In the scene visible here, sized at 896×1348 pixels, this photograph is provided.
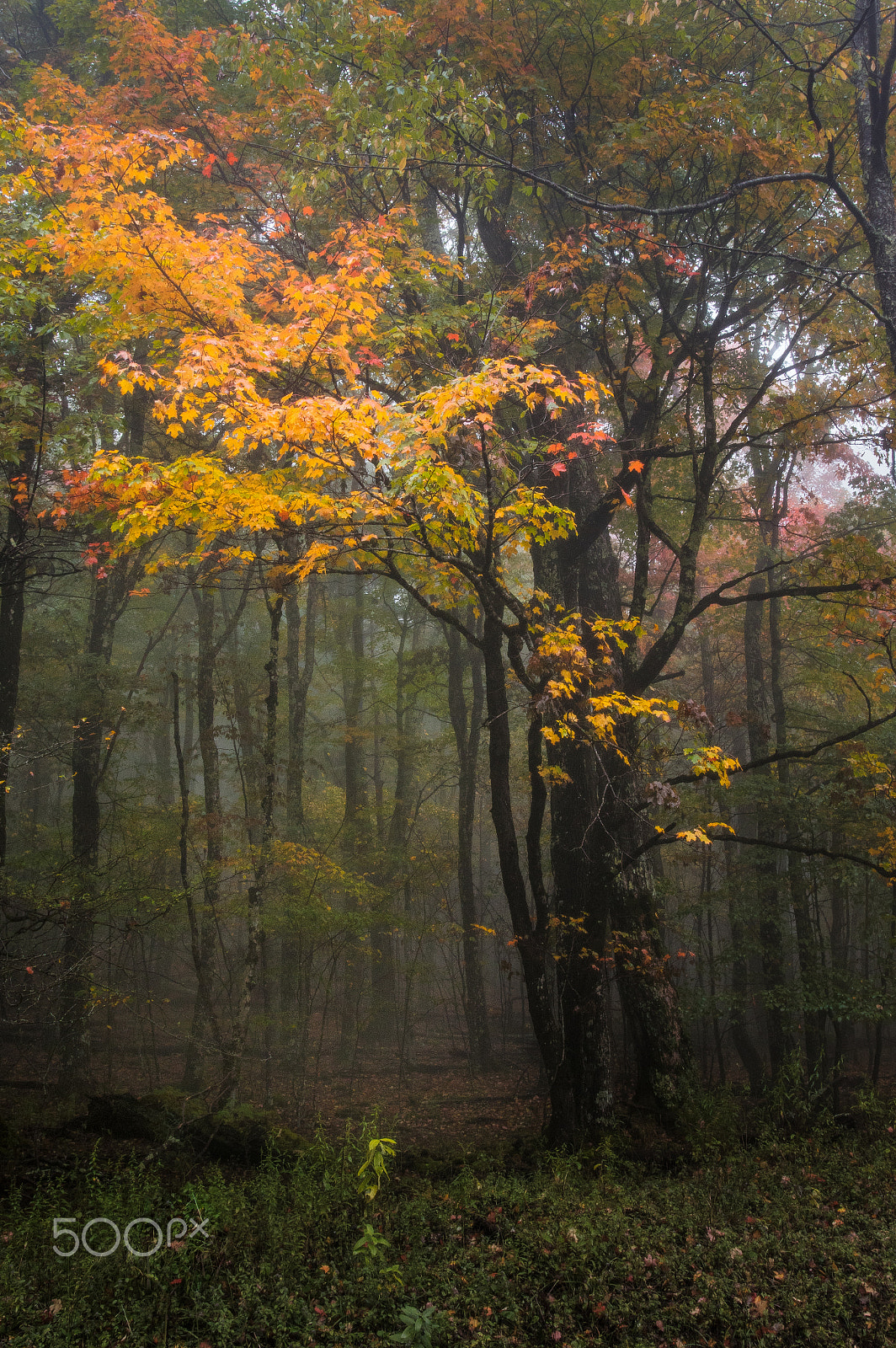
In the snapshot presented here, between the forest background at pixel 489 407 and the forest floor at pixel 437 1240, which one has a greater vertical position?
the forest background at pixel 489 407

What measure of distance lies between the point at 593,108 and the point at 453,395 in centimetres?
612

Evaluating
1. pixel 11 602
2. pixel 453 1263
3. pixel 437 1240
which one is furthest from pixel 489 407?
pixel 11 602

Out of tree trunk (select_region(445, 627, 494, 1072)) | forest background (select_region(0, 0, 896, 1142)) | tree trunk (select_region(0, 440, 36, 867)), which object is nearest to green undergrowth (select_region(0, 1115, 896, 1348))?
forest background (select_region(0, 0, 896, 1142))

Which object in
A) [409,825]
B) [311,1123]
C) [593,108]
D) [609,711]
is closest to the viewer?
[609,711]

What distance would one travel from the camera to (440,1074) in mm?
13688

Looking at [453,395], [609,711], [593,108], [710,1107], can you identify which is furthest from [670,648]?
[593,108]

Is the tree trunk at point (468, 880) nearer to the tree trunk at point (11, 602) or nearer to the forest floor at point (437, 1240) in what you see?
the forest floor at point (437, 1240)

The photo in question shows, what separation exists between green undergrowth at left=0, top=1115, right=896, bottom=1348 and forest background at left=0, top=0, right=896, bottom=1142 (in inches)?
60.3

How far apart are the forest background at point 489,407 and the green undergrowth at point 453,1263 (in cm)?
153

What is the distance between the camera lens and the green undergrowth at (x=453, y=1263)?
327 centimetres

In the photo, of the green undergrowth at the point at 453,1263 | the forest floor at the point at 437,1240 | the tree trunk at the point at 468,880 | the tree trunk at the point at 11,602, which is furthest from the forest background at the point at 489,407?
the green undergrowth at the point at 453,1263

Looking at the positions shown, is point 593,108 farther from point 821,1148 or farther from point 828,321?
point 821,1148

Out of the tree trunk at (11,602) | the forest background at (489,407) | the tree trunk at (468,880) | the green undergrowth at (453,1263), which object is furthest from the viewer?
the tree trunk at (468,880)

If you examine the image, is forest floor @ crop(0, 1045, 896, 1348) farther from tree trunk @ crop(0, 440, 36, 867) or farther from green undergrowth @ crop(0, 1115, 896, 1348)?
tree trunk @ crop(0, 440, 36, 867)
